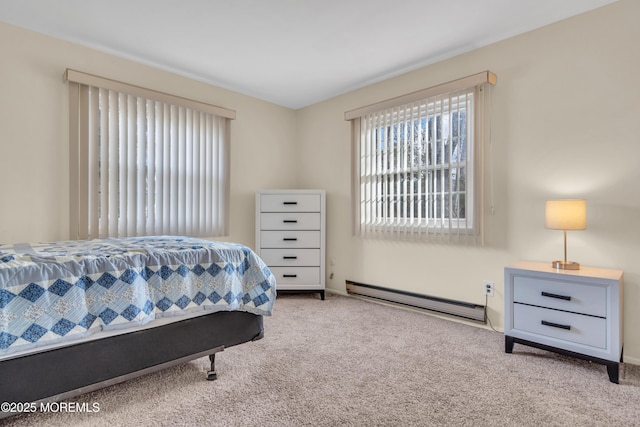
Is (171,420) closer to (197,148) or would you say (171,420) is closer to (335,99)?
(197,148)

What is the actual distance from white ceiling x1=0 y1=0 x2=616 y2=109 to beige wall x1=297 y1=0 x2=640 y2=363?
169 mm

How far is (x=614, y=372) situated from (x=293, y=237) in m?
2.71

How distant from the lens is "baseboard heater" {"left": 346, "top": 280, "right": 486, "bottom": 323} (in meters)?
2.79

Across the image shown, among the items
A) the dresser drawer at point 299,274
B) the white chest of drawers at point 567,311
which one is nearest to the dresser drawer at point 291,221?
the dresser drawer at point 299,274

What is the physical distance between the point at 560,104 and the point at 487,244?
113 centimetres

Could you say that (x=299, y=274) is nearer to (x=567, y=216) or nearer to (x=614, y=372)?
(x=567, y=216)

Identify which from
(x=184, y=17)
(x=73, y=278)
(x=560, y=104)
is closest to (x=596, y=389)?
(x=560, y=104)

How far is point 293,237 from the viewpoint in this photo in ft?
12.1

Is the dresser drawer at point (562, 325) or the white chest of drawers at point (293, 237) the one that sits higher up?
the white chest of drawers at point (293, 237)

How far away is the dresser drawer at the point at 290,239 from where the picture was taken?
3.68 meters

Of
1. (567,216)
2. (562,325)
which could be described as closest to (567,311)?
(562,325)

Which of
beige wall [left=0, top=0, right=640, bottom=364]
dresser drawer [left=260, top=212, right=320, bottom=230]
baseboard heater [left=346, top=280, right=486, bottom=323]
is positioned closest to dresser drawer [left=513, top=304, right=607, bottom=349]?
beige wall [left=0, top=0, right=640, bottom=364]

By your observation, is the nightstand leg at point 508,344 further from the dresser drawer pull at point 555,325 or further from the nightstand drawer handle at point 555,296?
the nightstand drawer handle at point 555,296

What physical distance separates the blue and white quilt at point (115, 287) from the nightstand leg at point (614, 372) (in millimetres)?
1926
